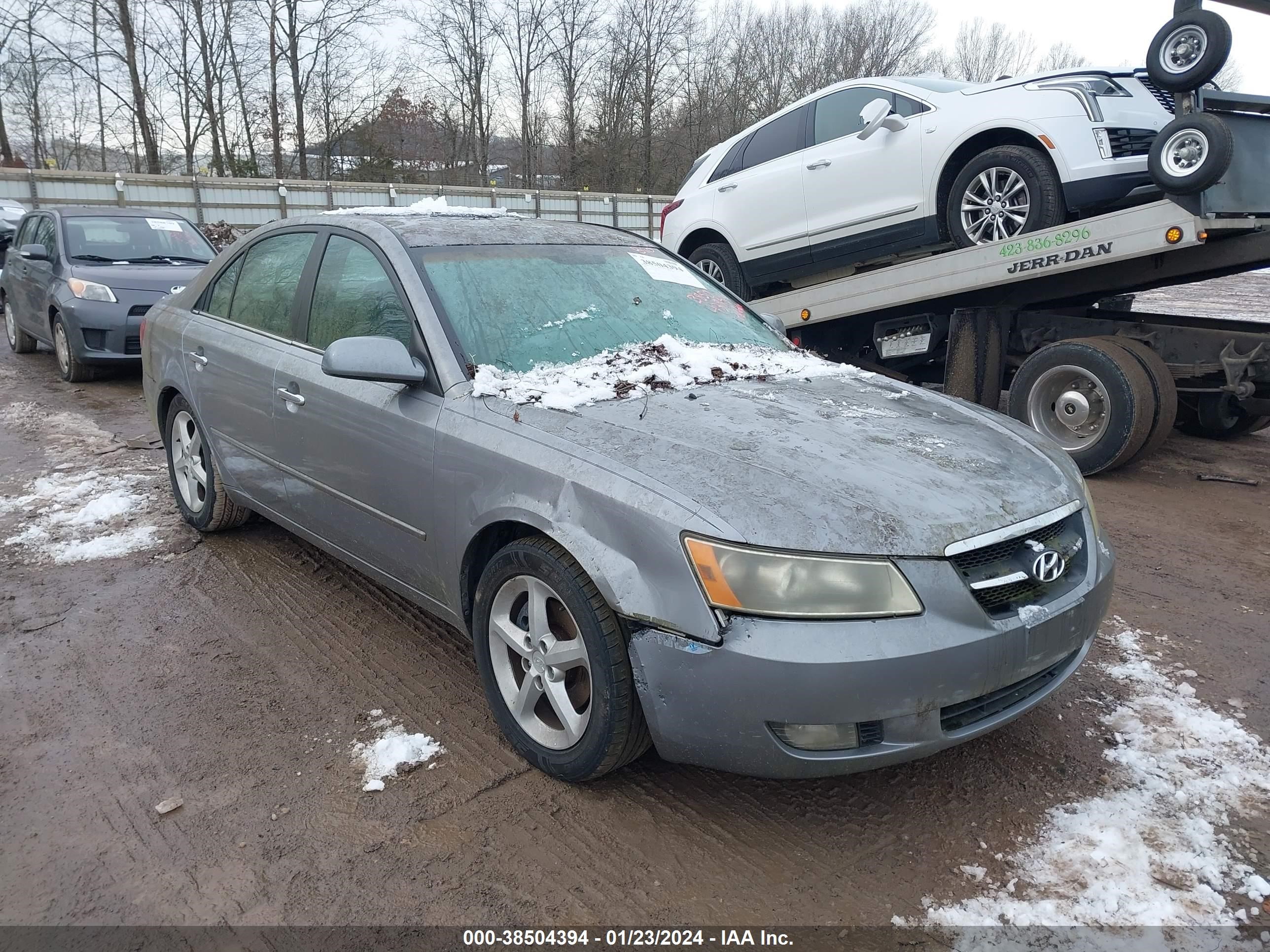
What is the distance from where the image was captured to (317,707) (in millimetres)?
3084

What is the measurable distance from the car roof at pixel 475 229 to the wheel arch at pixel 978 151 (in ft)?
10.3

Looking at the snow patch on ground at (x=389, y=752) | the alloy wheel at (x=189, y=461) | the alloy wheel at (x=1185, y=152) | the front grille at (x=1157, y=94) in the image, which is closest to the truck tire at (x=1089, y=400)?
the alloy wheel at (x=1185, y=152)

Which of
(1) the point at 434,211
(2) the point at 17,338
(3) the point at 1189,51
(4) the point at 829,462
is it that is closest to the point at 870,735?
(4) the point at 829,462

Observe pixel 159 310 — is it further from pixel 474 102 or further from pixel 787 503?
pixel 474 102

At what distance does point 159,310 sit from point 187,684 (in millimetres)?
2588

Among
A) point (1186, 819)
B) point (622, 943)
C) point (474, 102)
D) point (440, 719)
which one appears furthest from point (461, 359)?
point (474, 102)

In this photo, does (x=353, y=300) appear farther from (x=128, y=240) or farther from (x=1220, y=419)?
(x=128, y=240)

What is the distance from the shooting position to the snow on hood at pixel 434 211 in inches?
148

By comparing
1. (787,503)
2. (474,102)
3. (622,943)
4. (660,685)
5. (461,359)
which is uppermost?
(474,102)

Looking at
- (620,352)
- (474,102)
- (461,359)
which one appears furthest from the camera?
(474,102)

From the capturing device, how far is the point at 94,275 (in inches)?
344

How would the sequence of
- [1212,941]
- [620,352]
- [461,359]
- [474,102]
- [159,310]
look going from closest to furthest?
[1212,941] → [461,359] → [620,352] → [159,310] → [474,102]

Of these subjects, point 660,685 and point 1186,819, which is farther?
point 1186,819

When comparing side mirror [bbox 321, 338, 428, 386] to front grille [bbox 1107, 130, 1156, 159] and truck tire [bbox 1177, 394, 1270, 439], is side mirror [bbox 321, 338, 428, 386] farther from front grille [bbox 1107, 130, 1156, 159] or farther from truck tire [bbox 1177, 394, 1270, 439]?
truck tire [bbox 1177, 394, 1270, 439]
